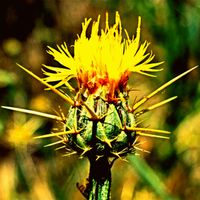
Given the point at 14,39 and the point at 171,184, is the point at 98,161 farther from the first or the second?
the point at 14,39

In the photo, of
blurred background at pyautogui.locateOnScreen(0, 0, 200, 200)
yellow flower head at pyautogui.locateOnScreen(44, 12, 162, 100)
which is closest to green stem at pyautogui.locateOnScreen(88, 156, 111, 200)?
yellow flower head at pyautogui.locateOnScreen(44, 12, 162, 100)

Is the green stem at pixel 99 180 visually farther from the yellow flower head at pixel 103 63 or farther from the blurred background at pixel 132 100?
Answer: the blurred background at pixel 132 100

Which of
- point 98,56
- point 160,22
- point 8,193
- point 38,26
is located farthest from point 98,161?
point 38,26

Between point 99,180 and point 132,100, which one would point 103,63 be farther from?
point 132,100

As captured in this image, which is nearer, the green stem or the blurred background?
the green stem

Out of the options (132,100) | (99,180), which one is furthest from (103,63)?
(132,100)

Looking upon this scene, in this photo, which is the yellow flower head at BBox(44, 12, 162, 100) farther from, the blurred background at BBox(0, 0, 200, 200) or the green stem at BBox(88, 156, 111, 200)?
the blurred background at BBox(0, 0, 200, 200)

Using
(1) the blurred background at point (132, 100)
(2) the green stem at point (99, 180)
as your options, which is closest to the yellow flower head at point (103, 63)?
(2) the green stem at point (99, 180)
